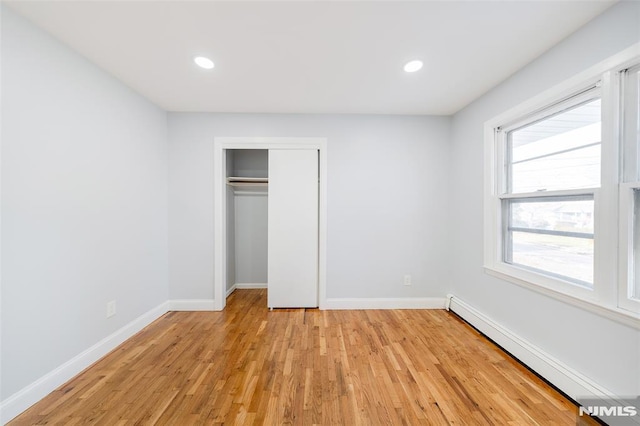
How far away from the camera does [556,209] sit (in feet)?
6.28

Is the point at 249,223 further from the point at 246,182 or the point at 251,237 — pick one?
the point at 246,182

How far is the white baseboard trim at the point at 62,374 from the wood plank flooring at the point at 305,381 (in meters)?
0.05

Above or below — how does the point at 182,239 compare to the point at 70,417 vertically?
above

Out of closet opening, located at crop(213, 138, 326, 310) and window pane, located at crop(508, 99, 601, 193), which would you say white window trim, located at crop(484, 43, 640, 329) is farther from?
closet opening, located at crop(213, 138, 326, 310)

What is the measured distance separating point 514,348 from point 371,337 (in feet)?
3.83

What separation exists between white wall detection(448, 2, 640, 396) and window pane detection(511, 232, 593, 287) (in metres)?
0.23

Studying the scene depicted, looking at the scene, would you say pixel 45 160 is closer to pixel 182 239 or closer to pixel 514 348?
pixel 182 239

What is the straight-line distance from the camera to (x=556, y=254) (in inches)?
75.3

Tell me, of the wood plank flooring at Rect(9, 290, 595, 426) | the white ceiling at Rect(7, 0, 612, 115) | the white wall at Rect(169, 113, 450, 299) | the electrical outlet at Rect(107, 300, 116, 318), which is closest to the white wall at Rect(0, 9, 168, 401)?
the electrical outlet at Rect(107, 300, 116, 318)

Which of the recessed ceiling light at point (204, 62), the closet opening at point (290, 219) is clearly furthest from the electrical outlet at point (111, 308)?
the recessed ceiling light at point (204, 62)

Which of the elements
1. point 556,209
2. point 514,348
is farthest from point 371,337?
point 556,209

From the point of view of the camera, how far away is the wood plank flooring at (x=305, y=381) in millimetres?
1520

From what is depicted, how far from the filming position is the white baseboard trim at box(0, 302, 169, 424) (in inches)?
59.0

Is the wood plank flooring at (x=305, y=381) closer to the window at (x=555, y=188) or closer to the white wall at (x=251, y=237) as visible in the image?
the window at (x=555, y=188)
